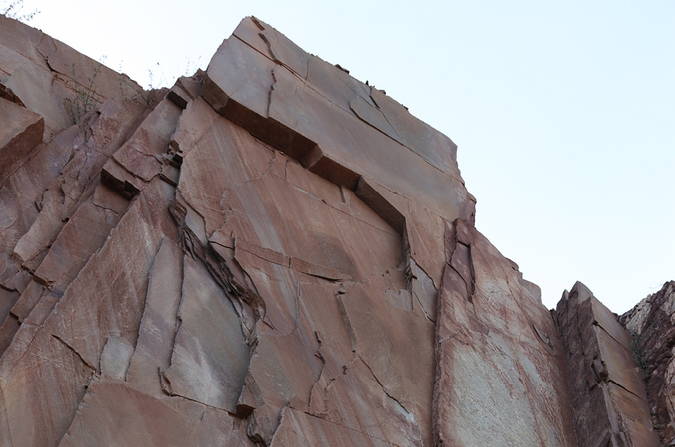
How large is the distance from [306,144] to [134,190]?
1719mm

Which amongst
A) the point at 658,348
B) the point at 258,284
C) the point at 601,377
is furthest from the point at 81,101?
the point at 658,348

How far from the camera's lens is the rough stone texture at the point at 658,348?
5754mm

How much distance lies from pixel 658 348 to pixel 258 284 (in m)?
3.59

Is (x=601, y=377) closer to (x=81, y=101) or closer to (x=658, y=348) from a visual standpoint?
(x=658, y=348)

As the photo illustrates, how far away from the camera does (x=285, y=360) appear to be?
4.61 m

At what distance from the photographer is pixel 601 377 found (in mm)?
5934

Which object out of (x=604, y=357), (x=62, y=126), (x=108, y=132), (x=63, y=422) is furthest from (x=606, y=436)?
(x=62, y=126)

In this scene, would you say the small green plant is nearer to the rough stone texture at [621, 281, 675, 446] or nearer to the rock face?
the rock face

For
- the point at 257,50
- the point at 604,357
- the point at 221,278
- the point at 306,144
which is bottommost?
the point at 221,278

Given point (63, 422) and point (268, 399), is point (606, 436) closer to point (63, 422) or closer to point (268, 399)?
point (268, 399)

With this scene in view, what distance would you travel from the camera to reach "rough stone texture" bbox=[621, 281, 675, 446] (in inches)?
227

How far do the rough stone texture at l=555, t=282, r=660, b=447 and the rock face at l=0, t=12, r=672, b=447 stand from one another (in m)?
0.02

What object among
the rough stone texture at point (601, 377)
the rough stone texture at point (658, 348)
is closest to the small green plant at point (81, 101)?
the rough stone texture at point (601, 377)

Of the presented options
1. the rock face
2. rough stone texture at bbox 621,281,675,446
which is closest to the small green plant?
the rock face
